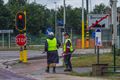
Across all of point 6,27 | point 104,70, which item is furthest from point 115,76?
point 6,27

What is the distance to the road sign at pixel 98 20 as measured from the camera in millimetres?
21947

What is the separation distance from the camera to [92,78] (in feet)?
63.9

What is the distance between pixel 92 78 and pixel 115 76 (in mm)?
1256

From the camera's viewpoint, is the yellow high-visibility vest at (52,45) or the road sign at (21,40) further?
the road sign at (21,40)

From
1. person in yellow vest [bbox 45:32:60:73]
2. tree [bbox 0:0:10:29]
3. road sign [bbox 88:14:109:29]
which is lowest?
person in yellow vest [bbox 45:32:60:73]

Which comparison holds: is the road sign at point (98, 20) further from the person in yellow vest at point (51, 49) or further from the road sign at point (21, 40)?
the road sign at point (21, 40)

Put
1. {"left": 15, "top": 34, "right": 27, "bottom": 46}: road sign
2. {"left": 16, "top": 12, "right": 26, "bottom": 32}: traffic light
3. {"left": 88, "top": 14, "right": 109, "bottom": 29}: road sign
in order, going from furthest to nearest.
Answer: {"left": 16, "top": 12, "right": 26, "bottom": 32}: traffic light
{"left": 15, "top": 34, "right": 27, "bottom": 46}: road sign
{"left": 88, "top": 14, "right": 109, "bottom": 29}: road sign

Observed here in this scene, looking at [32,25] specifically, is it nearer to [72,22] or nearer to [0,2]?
[0,2]

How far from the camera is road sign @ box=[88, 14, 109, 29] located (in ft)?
72.0

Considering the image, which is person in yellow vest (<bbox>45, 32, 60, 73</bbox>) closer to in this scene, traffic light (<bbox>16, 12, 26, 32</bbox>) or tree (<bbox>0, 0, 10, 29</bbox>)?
traffic light (<bbox>16, 12, 26, 32</bbox>)

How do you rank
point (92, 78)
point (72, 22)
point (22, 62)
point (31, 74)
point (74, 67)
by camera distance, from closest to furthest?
point (92, 78) < point (31, 74) < point (74, 67) < point (22, 62) < point (72, 22)

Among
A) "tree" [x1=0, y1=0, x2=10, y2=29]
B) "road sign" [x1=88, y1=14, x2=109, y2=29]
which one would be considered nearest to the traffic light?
"road sign" [x1=88, y1=14, x2=109, y2=29]

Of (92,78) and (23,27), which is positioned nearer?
(92,78)

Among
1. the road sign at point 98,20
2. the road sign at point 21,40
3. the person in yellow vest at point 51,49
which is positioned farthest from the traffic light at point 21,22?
the road sign at point 98,20
